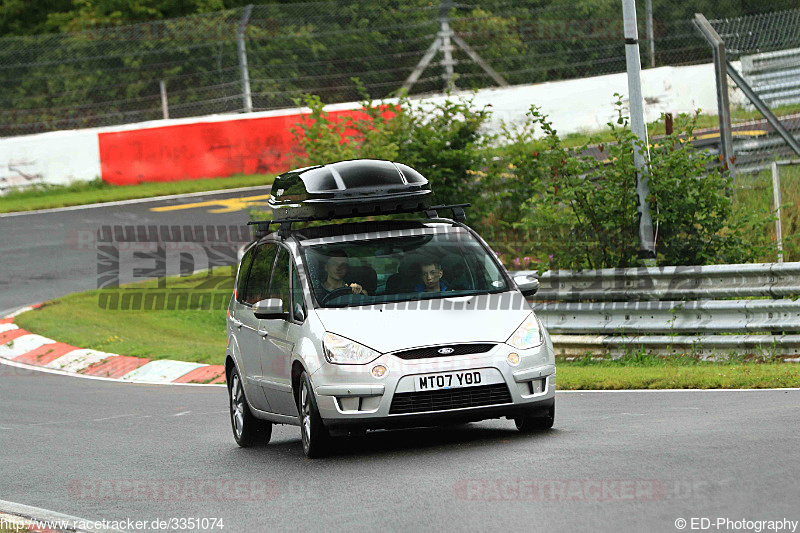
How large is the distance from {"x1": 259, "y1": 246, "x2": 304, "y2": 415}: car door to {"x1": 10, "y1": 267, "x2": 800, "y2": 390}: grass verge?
377 centimetres

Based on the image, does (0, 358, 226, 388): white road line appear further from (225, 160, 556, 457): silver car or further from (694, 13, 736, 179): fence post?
(694, 13, 736, 179): fence post

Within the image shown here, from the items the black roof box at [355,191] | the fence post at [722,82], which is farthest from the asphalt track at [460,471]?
the fence post at [722,82]

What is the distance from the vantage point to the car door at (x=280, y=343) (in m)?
9.29

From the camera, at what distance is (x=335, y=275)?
9438 millimetres

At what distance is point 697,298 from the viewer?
13.9 metres

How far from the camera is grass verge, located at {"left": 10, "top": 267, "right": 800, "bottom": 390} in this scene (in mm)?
12000

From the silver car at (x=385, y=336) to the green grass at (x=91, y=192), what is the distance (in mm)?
17553

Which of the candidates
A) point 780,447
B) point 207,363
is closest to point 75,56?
point 207,363

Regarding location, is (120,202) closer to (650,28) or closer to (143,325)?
(143,325)

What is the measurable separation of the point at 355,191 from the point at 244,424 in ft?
7.40

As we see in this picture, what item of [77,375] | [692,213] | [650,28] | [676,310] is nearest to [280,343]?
[676,310]

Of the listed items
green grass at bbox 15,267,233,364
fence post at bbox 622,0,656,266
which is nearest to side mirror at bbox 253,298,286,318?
fence post at bbox 622,0,656,266
